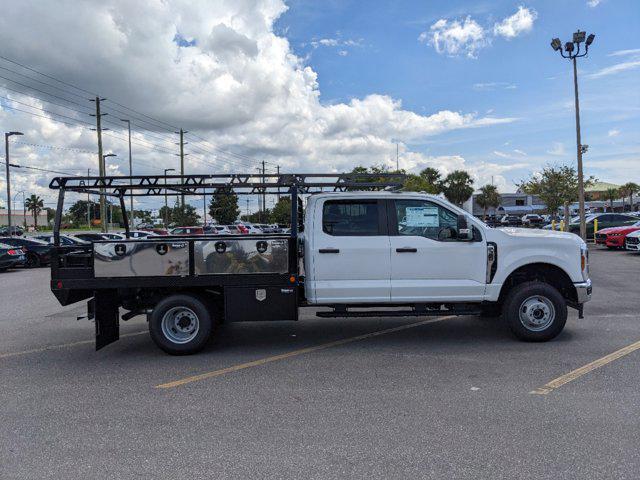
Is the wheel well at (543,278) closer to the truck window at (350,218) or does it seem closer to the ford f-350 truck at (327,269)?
the ford f-350 truck at (327,269)

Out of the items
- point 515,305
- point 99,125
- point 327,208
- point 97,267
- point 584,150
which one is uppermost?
point 99,125

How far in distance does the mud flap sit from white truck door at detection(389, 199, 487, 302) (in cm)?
362

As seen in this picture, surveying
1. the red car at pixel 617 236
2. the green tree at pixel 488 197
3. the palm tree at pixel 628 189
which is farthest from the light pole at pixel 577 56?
the palm tree at pixel 628 189

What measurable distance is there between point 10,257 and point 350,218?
60.5 feet

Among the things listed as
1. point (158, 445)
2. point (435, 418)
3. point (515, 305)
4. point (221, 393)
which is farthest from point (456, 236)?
point (158, 445)

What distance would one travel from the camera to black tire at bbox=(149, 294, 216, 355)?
6461 mm

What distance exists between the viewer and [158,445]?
3957mm

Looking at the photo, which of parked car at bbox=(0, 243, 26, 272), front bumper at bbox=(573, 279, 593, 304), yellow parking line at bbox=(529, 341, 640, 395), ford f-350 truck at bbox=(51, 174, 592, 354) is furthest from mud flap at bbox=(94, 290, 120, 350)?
parked car at bbox=(0, 243, 26, 272)

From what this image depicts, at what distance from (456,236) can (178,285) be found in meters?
3.56

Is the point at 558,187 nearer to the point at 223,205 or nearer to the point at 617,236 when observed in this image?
the point at 617,236

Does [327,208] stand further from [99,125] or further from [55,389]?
[99,125]

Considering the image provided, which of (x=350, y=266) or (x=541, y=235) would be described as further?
(x=541, y=235)

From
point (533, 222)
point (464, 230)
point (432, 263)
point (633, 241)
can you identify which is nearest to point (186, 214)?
point (432, 263)

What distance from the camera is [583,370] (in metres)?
5.57
